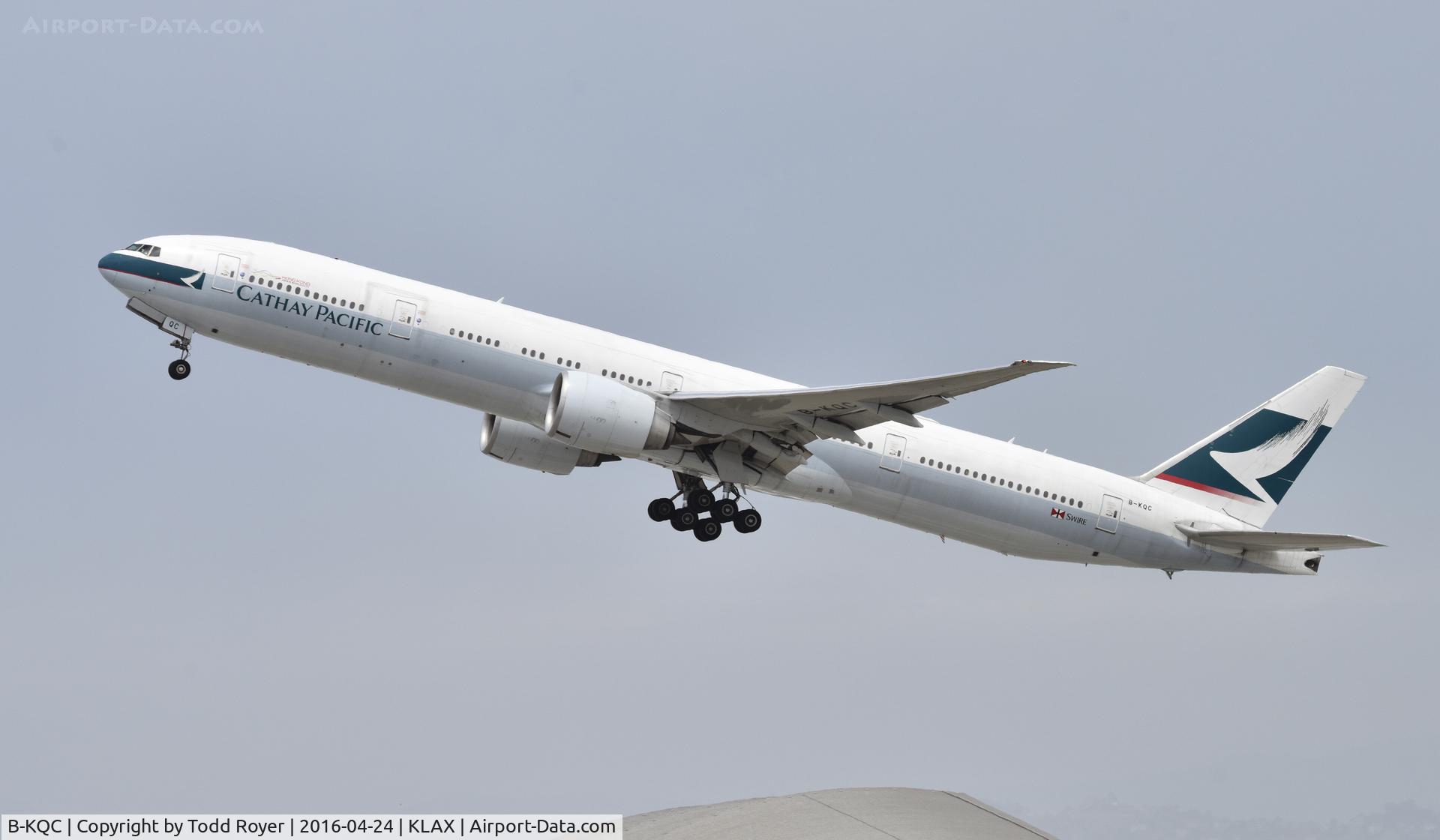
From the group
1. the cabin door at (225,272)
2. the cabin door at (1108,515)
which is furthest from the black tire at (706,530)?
the cabin door at (225,272)

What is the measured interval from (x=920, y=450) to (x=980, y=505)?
7.80 feet

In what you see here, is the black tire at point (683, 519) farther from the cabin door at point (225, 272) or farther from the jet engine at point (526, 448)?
the cabin door at point (225, 272)

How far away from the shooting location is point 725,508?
124 ft

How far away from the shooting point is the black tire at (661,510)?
124 feet

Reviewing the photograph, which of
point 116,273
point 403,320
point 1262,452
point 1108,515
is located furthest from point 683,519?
point 1262,452

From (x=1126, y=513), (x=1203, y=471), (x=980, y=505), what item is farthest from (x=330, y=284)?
(x=1203, y=471)

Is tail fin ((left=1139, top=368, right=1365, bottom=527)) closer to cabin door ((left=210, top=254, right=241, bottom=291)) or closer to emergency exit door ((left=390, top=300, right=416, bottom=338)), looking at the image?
emergency exit door ((left=390, top=300, right=416, bottom=338))

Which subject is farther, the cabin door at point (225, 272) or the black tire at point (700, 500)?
the black tire at point (700, 500)

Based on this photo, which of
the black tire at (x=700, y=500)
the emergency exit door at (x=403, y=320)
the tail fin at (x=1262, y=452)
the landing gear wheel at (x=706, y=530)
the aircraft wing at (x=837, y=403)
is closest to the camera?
→ the aircraft wing at (x=837, y=403)

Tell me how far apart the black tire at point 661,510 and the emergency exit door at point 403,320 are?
8661 millimetres

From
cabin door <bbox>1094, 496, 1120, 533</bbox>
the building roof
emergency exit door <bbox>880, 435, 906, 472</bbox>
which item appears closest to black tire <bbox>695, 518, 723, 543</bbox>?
emergency exit door <bbox>880, 435, 906, 472</bbox>

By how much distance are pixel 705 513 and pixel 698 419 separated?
4.24 m

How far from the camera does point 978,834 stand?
3838cm

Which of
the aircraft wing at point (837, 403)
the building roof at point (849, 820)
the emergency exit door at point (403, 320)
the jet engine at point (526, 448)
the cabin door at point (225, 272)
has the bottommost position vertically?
the building roof at point (849, 820)
